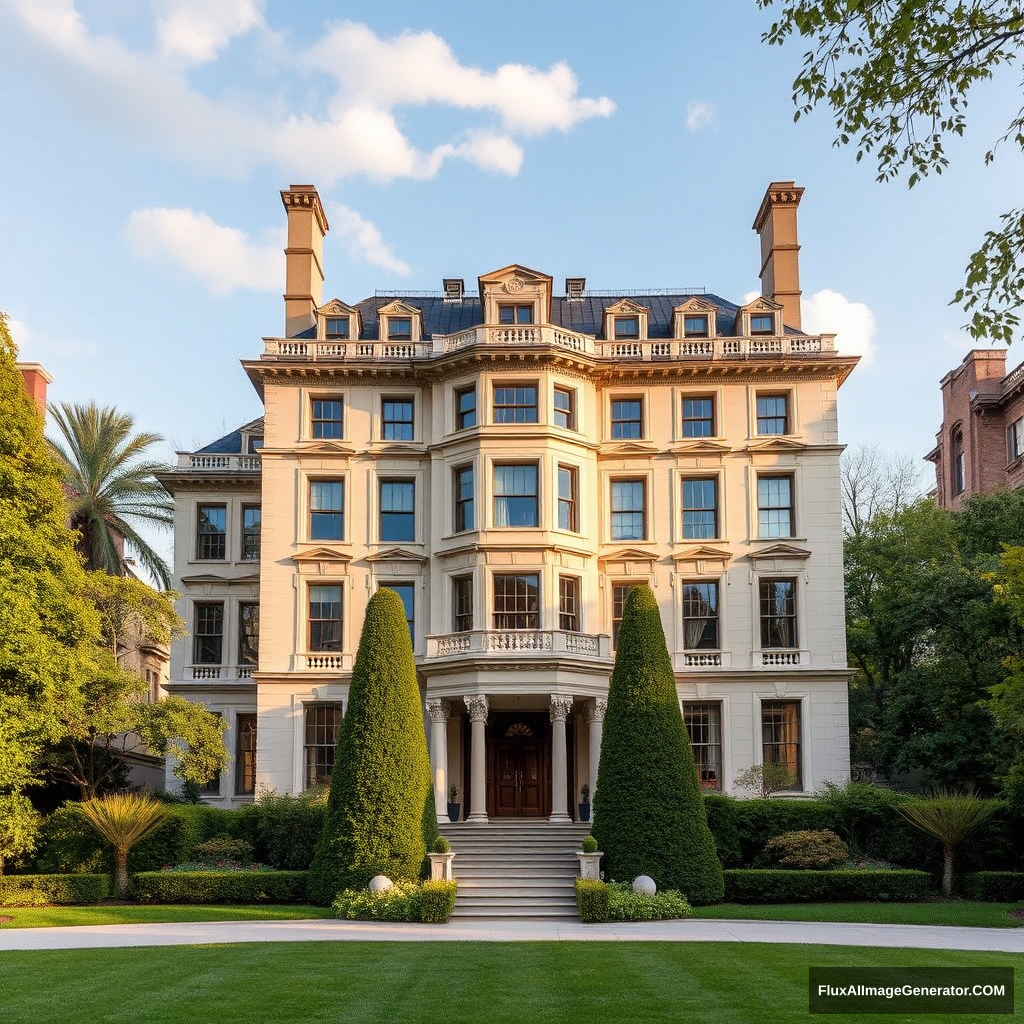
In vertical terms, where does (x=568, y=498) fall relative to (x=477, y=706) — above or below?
above

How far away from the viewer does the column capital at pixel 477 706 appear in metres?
32.3

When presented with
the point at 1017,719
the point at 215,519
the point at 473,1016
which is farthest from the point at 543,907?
the point at 215,519

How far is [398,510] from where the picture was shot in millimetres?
36250

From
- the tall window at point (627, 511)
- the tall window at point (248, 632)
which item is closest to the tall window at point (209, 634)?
the tall window at point (248, 632)

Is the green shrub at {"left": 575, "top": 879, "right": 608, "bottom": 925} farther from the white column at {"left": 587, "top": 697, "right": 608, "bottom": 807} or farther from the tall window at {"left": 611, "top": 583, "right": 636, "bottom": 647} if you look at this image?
the tall window at {"left": 611, "top": 583, "right": 636, "bottom": 647}

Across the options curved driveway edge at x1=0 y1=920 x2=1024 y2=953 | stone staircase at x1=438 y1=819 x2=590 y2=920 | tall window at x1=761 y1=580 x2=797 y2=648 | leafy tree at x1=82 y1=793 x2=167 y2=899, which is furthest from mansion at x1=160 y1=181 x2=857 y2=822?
curved driveway edge at x1=0 y1=920 x2=1024 y2=953

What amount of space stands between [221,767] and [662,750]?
12.6 m

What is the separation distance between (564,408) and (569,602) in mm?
5813

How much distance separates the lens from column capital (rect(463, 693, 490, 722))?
106 ft

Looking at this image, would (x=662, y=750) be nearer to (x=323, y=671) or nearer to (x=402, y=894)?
(x=402, y=894)

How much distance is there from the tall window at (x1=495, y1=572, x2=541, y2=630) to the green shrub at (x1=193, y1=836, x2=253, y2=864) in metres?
9.59

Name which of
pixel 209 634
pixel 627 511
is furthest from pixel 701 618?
pixel 209 634

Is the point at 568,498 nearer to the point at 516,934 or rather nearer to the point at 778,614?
the point at 778,614

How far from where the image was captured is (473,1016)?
1191cm
